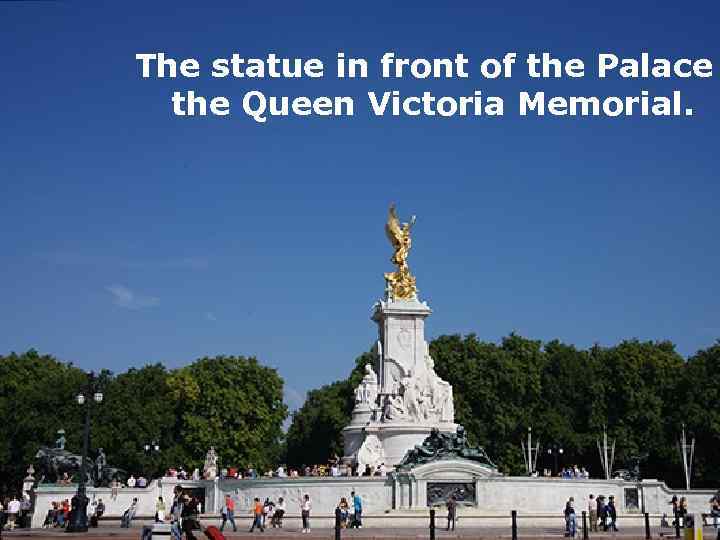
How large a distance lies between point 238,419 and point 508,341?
21431 millimetres

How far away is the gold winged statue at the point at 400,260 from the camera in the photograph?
51812 millimetres

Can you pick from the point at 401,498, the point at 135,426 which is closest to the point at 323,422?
the point at 135,426

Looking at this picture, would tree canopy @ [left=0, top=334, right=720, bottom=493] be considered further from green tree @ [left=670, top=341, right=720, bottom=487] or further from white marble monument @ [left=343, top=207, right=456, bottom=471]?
white marble monument @ [left=343, top=207, right=456, bottom=471]

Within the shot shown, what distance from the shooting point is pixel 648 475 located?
67312mm

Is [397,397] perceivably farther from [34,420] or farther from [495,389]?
[34,420]

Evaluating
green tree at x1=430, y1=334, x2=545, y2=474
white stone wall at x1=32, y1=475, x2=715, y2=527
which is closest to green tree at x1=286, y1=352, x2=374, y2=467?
green tree at x1=430, y1=334, x2=545, y2=474

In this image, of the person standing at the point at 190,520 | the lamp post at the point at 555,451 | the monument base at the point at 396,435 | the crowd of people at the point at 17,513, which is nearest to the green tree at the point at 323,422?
the lamp post at the point at 555,451

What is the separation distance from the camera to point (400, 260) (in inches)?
2110

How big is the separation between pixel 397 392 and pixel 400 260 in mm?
8015

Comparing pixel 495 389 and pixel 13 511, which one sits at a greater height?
pixel 495 389

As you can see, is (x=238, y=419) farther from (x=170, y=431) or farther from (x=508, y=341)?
(x=508, y=341)

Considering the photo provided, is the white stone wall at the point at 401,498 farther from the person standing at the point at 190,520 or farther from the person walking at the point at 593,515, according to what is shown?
the person standing at the point at 190,520

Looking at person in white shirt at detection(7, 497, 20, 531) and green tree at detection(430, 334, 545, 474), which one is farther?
green tree at detection(430, 334, 545, 474)

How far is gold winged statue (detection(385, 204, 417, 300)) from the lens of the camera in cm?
5181
